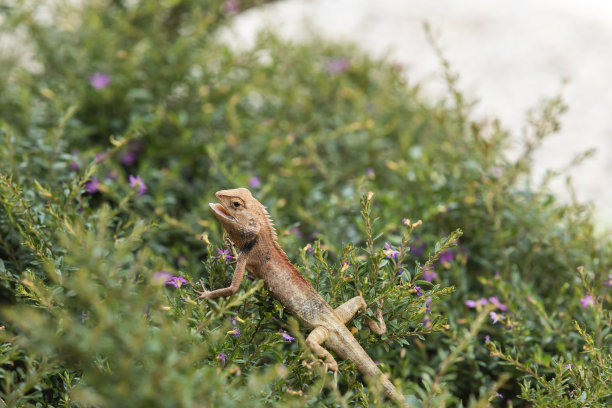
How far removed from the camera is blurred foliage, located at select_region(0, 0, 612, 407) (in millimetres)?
1478

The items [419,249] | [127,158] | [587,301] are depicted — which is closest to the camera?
[587,301]

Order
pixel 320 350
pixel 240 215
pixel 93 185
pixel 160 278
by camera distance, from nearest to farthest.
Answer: pixel 160 278 < pixel 320 350 < pixel 240 215 < pixel 93 185

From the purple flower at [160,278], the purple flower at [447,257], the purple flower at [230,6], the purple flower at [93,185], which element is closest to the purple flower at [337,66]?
the purple flower at [230,6]

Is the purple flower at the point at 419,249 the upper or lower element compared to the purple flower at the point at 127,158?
upper

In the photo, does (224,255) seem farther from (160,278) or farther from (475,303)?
(475,303)

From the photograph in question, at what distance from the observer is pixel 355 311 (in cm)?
188

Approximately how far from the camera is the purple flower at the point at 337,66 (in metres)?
4.88

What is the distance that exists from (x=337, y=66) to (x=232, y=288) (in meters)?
3.48

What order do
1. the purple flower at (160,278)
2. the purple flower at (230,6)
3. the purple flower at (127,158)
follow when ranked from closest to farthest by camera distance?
the purple flower at (160,278) < the purple flower at (127,158) < the purple flower at (230,6)

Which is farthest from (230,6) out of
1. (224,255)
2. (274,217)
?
(224,255)

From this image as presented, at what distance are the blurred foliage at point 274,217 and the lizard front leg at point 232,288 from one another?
56mm

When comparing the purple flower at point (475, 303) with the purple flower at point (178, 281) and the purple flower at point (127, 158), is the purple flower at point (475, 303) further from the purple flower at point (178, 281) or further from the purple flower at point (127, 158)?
the purple flower at point (127, 158)

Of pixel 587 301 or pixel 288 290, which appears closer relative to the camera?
pixel 288 290

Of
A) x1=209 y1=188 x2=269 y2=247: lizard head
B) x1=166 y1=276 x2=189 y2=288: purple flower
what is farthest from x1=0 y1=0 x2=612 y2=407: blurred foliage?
x1=209 y1=188 x2=269 y2=247: lizard head
